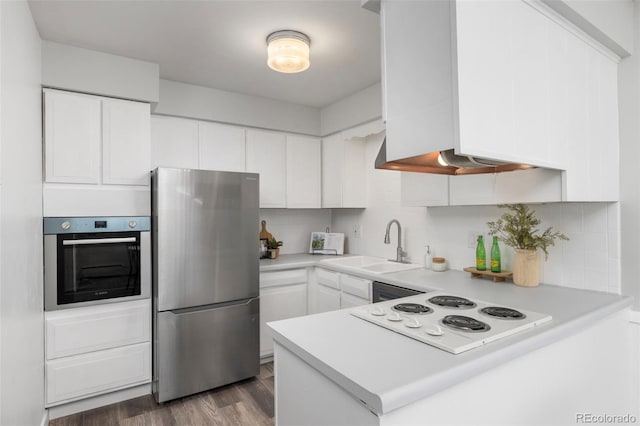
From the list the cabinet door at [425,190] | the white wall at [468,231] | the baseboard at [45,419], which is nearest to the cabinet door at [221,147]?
the white wall at [468,231]

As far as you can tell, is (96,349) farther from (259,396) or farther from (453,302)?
(453,302)

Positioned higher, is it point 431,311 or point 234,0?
point 234,0

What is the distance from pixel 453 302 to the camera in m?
1.64

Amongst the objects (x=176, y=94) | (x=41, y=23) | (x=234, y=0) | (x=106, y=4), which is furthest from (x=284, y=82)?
(x=41, y=23)

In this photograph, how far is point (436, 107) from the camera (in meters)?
1.18

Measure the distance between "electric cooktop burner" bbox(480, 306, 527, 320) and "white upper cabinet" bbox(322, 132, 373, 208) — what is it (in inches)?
84.3

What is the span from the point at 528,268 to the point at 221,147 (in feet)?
8.62

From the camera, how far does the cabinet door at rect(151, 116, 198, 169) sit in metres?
3.00

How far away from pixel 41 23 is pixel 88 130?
66 cm

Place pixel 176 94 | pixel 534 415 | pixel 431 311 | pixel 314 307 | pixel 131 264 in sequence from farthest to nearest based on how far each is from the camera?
pixel 314 307 → pixel 176 94 → pixel 131 264 → pixel 431 311 → pixel 534 415

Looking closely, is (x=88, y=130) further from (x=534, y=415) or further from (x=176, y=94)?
(x=534, y=415)

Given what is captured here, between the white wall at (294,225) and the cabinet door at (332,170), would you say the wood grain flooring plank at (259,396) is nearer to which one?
the white wall at (294,225)

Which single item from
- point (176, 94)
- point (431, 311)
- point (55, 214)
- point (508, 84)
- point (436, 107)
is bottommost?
point (431, 311)

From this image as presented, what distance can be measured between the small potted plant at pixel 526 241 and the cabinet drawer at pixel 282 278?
1.76 metres
